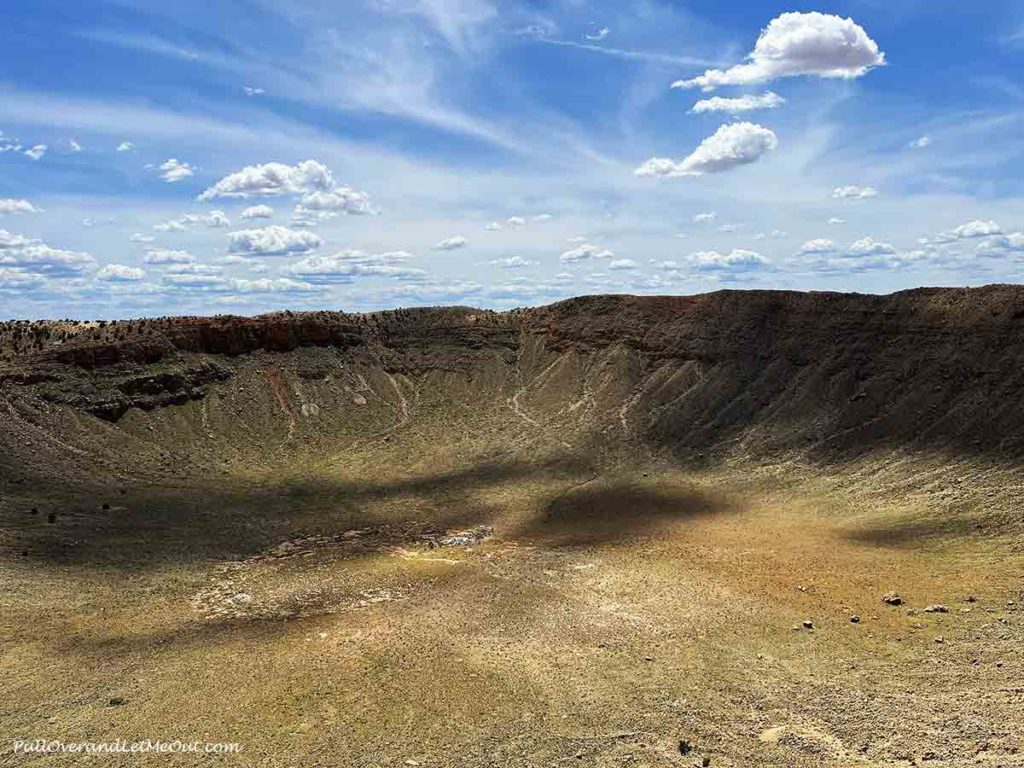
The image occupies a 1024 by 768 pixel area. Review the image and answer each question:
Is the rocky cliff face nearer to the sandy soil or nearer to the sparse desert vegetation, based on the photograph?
the sparse desert vegetation

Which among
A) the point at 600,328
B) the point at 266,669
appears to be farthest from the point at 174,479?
the point at 600,328

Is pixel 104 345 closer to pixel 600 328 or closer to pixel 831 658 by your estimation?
pixel 600 328

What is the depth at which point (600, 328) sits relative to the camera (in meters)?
68.4

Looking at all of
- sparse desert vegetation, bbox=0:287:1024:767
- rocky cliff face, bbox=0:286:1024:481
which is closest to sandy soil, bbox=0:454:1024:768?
sparse desert vegetation, bbox=0:287:1024:767

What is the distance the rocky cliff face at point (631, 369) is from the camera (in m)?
47.1

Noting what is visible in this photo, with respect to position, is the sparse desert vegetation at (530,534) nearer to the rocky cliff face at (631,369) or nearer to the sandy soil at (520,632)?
the sandy soil at (520,632)

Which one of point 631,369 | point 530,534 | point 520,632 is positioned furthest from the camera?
point 631,369

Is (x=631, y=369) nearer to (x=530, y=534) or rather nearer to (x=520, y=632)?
(x=530, y=534)

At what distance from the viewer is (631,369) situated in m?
63.4

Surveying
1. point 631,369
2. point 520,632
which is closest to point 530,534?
point 520,632

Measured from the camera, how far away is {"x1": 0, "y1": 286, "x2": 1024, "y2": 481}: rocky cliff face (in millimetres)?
47062

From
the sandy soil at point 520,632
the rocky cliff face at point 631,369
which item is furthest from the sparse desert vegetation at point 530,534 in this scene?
the rocky cliff face at point 631,369

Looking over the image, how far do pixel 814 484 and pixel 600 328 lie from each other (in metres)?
28.8

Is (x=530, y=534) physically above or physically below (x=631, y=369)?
below
